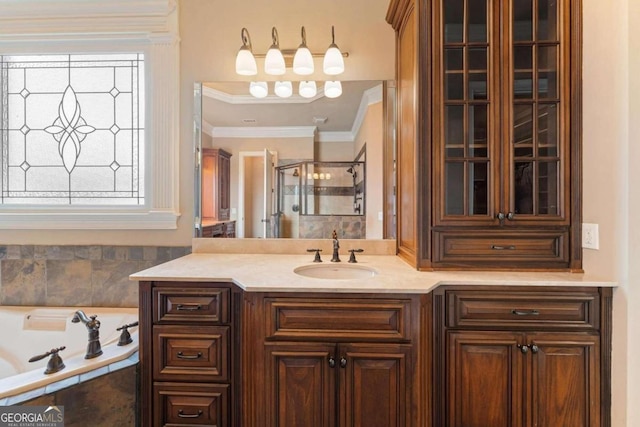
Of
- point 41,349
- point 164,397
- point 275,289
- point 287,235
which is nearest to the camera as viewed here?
point 275,289

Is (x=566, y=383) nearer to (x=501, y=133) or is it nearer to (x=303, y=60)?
(x=501, y=133)

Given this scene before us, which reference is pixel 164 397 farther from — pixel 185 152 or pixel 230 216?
pixel 185 152

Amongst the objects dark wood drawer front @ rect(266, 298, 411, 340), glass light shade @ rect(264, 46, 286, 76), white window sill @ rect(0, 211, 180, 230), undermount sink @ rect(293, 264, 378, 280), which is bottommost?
dark wood drawer front @ rect(266, 298, 411, 340)

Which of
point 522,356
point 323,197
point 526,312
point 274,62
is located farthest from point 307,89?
point 522,356

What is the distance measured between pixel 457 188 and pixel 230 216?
1.47 m

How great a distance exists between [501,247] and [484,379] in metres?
0.64

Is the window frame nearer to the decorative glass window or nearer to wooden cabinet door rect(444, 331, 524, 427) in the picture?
the decorative glass window

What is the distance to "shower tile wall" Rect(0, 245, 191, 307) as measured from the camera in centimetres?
216

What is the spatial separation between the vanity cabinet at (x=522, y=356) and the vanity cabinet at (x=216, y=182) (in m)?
1.49

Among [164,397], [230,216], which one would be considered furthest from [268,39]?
[164,397]

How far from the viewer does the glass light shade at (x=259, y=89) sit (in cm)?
211

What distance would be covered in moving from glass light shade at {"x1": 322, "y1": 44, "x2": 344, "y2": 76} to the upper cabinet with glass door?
0.57 meters

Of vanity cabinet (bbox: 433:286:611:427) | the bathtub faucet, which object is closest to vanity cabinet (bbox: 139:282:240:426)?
the bathtub faucet

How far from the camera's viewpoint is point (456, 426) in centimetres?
139
